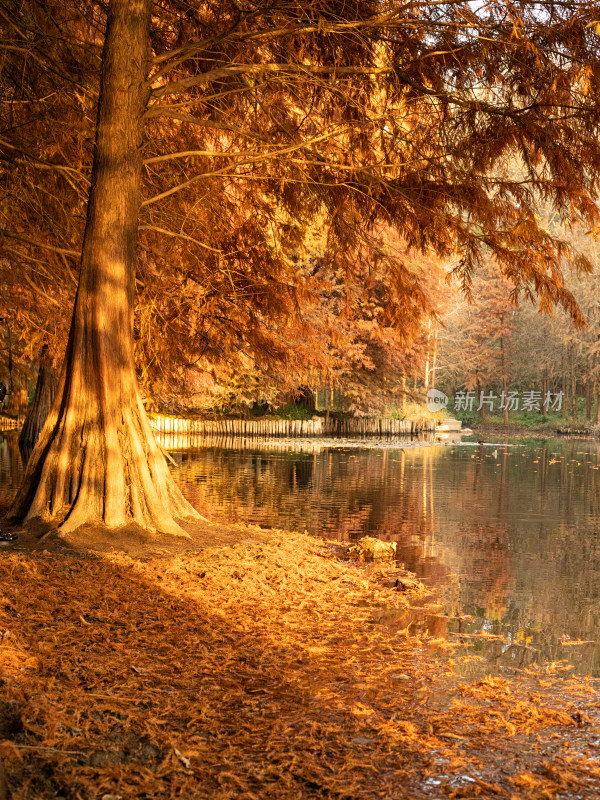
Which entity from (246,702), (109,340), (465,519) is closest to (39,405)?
(465,519)

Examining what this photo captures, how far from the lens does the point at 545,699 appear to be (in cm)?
531

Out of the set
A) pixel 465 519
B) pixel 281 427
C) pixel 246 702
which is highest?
pixel 281 427

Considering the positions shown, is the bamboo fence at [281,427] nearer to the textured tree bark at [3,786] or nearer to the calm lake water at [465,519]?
the calm lake water at [465,519]

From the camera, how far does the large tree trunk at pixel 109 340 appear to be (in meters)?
9.39

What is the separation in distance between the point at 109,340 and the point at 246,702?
17.8 feet

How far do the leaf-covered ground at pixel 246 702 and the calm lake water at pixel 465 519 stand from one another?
75 cm

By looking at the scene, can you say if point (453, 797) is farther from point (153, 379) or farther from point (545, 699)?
point (153, 379)

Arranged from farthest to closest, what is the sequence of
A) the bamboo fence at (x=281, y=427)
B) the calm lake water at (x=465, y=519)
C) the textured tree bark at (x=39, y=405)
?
1. the bamboo fence at (x=281, y=427)
2. the textured tree bark at (x=39, y=405)
3. the calm lake water at (x=465, y=519)

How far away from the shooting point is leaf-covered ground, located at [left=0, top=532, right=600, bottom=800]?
12.5 feet

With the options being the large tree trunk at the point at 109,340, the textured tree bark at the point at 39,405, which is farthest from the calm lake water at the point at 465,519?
the large tree trunk at the point at 109,340

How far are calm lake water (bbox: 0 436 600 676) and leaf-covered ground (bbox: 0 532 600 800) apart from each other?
2.45ft

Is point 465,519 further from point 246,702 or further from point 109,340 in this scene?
point 246,702

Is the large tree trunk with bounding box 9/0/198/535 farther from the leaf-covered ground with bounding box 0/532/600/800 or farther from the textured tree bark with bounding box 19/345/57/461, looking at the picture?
the textured tree bark with bounding box 19/345/57/461

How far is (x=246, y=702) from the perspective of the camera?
4.84 metres
